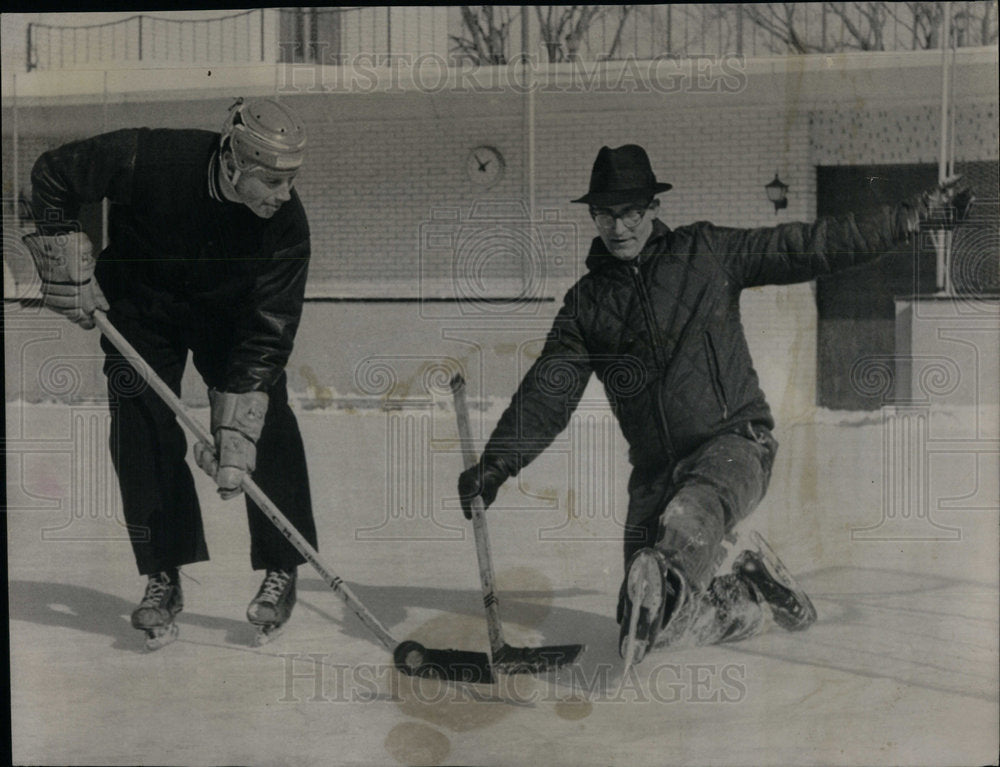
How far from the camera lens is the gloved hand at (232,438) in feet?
17.9

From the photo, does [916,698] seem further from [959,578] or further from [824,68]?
[824,68]

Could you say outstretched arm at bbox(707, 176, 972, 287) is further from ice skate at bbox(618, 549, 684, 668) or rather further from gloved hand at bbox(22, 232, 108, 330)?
gloved hand at bbox(22, 232, 108, 330)

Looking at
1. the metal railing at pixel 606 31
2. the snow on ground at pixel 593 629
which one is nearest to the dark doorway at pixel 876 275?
the snow on ground at pixel 593 629

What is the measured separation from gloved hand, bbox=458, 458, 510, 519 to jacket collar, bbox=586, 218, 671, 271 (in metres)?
0.99

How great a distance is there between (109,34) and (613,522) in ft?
10.4

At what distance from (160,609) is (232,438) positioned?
86 cm

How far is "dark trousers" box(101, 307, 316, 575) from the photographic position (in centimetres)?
553

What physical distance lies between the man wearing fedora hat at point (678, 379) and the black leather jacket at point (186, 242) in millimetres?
1146

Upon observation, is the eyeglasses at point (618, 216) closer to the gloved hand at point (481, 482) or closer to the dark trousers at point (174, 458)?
the gloved hand at point (481, 482)

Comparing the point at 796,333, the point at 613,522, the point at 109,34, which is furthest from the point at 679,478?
the point at 109,34

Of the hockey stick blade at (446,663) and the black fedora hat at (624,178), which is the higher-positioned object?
the black fedora hat at (624,178)

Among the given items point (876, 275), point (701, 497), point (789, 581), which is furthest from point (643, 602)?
point (876, 275)

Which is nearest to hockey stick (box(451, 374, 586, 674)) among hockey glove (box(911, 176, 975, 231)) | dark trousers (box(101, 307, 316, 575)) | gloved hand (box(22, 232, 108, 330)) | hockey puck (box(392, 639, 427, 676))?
hockey puck (box(392, 639, 427, 676))

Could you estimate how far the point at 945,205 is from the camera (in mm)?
5426
